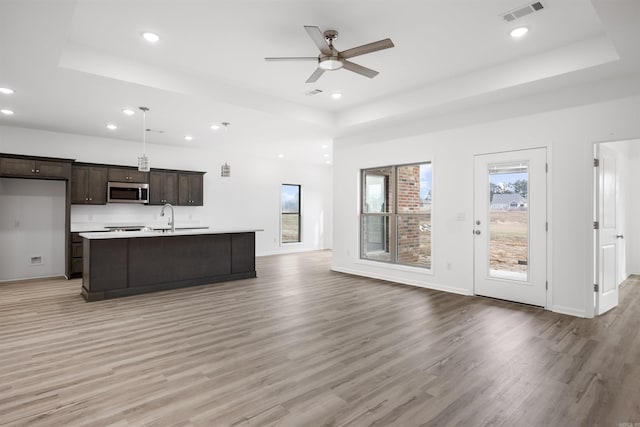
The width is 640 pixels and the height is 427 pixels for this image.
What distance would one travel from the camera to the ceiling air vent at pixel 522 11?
3.03 meters

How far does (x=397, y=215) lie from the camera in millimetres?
6285

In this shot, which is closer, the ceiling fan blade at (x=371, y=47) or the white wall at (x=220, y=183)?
the ceiling fan blade at (x=371, y=47)

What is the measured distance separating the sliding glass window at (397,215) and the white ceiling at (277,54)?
3.71ft

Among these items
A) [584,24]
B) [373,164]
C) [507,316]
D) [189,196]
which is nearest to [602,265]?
[507,316]

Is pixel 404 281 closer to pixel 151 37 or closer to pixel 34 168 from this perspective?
pixel 151 37

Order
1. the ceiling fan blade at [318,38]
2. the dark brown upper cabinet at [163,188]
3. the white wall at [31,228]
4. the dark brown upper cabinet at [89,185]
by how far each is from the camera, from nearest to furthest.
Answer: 1. the ceiling fan blade at [318,38]
2. the white wall at [31,228]
3. the dark brown upper cabinet at [89,185]
4. the dark brown upper cabinet at [163,188]

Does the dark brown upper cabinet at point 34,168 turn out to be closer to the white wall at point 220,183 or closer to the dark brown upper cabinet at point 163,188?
the white wall at point 220,183

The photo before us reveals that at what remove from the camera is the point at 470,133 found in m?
5.11

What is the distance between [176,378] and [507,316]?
3.58 m

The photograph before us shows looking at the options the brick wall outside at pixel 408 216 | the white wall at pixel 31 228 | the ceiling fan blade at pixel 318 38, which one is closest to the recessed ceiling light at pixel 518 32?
the ceiling fan blade at pixel 318 38

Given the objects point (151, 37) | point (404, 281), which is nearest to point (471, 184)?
point (404, 281)

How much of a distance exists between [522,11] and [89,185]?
24.1 feet

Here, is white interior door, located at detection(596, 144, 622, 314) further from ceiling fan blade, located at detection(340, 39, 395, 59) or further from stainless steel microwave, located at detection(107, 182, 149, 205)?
stainless steel microwave, located at detection(107, 182, 149, 205)

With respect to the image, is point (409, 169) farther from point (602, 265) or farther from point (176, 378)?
point (176, 378)
